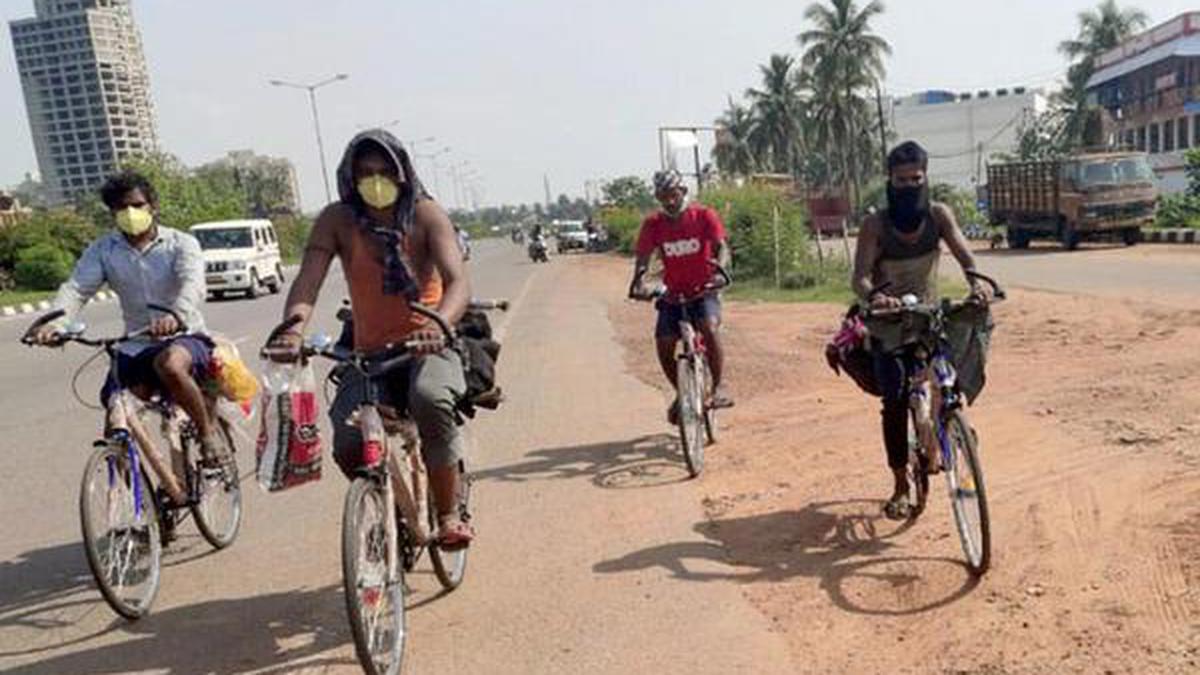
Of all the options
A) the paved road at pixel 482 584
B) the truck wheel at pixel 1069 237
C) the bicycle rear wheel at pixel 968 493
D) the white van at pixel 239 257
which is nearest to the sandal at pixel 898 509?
the bicycle rear wheel at pixel 968 493

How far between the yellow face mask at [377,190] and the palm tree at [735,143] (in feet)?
213

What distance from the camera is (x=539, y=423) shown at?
8164 mm

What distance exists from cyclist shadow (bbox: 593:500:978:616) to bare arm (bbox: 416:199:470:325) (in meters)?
1.52

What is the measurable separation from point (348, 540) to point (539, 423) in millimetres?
4884

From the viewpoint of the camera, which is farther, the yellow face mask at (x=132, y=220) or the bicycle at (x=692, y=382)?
the bicycle at (x=692, y=382)

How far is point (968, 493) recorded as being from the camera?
13.8 ft

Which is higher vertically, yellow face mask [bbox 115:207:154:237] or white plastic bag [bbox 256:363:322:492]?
yellow face mask [bbox 115:207:154:237]

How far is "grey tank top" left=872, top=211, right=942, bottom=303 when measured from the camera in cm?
479

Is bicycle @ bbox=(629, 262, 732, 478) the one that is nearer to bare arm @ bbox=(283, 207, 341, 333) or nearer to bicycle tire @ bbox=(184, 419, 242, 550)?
bicycle tire @ bbox=(184, 419, 242, 550)

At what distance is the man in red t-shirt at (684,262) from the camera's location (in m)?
6.73

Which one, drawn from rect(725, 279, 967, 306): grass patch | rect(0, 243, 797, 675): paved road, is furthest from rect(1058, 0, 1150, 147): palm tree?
rect(0, 243, 797, 675): paved road

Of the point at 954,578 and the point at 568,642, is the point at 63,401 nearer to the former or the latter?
the point at 568,642

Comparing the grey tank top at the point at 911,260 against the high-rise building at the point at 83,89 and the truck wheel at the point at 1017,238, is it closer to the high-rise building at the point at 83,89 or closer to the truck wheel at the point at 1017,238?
the truck wheel at the point at 1017,238

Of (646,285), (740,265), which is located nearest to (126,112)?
(740,265)
